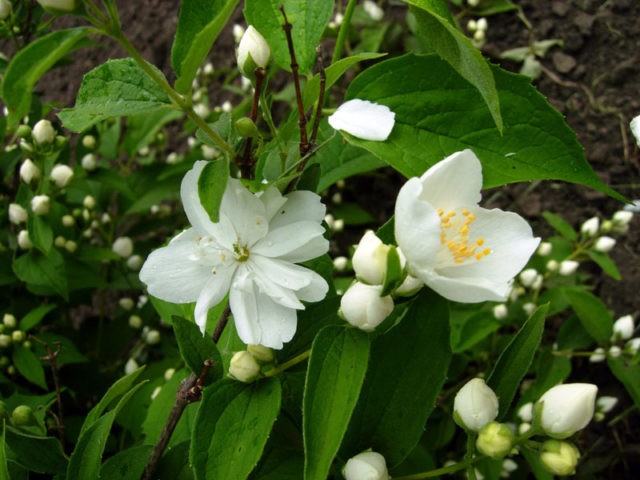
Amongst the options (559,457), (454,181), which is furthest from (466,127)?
(559,457)

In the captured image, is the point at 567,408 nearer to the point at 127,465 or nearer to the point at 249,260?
the point at 249,260

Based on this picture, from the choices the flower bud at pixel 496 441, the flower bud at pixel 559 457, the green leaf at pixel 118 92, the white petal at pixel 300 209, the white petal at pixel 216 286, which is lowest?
the flower bud at pixel 559 457

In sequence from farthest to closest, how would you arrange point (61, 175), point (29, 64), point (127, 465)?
point (61, 175)
point (127, 465)
point (29, 64)

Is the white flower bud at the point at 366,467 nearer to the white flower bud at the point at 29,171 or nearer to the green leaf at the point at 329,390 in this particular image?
the green leaf at the point at 329,390

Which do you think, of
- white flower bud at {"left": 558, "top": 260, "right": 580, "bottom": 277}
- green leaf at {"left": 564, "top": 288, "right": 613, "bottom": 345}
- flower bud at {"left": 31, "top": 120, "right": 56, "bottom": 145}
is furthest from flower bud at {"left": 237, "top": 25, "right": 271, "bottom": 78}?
white flower bud at {"left": 558, "top": 260, "right": 580, "bottom": 277}

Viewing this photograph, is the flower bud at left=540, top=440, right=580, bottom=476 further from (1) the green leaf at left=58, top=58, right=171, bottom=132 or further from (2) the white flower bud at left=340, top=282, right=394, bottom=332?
(1) the green leaf at left=58, top=58, right=171, bottom=132

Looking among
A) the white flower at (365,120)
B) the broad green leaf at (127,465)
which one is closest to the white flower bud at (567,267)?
the white flower at (365,120)

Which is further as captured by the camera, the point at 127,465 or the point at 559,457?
the point at 127,465
